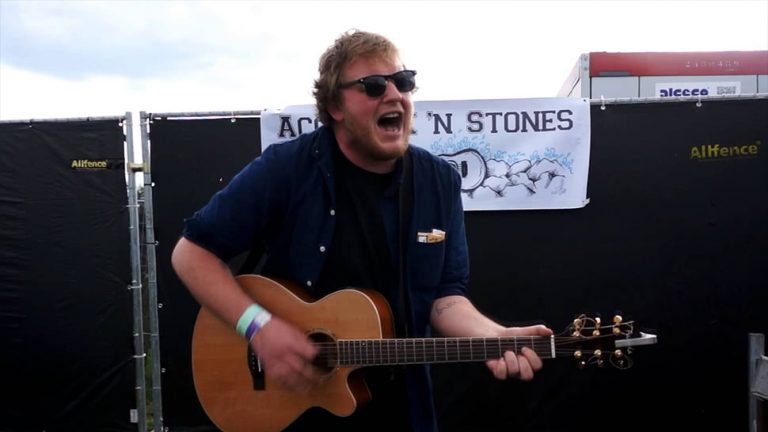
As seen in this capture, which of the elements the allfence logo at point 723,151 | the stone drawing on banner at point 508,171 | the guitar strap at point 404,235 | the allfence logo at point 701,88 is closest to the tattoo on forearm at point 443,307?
the guitar strap at point 404,235

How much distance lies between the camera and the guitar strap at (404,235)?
7.70ft

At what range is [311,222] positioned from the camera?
2.29 metres

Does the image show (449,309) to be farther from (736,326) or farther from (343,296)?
(736,326)

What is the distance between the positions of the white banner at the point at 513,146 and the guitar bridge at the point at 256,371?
279 centimetres

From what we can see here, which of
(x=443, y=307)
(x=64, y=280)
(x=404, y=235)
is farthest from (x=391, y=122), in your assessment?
(x=64, y=280)

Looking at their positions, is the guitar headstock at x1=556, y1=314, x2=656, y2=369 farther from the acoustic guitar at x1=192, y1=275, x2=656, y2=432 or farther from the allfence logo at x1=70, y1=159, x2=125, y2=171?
the allfence logo at x1=70, y1=159, x2=125, y2=171

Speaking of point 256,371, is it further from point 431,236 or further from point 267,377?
point 431,236

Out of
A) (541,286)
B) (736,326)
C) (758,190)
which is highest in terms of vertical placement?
(758,190)

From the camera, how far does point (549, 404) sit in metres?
4.96

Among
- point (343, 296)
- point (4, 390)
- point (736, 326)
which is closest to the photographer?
point (343, 296)

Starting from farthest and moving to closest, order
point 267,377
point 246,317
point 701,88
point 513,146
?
point 701,88
point 513,146
point 267,377
point 246,317

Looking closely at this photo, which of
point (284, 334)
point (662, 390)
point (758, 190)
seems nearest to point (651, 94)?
point (758, 190)

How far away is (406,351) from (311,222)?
582 mm

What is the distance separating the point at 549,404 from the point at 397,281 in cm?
313
